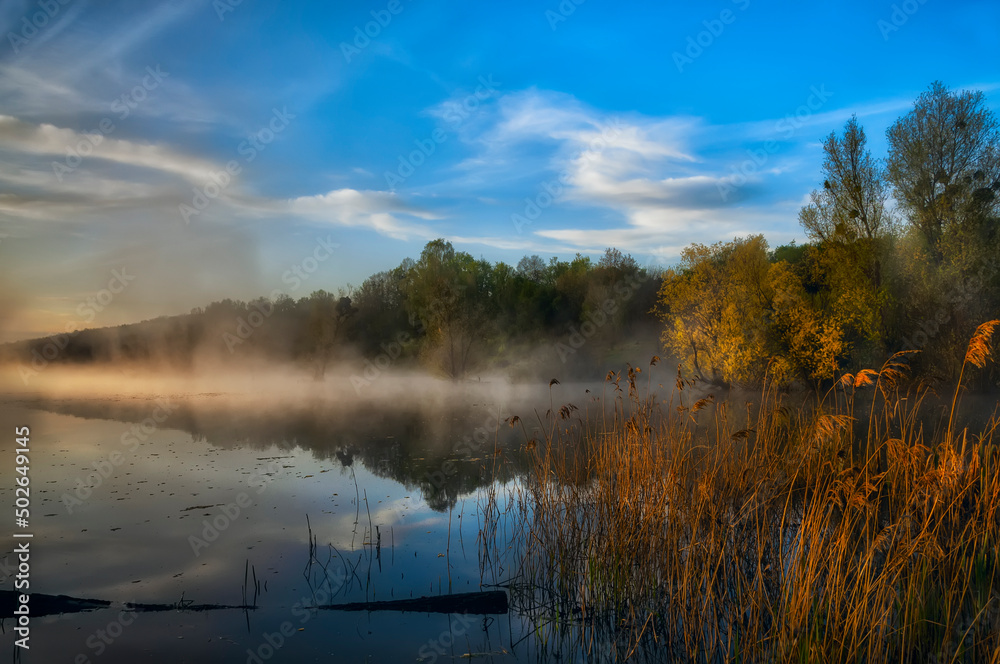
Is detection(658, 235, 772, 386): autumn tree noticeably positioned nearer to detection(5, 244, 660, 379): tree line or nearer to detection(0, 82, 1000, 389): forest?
detection(0, 82, 1000, 389): forest

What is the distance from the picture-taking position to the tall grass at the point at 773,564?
448cm

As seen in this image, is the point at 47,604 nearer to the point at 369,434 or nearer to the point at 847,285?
the point at 369,434

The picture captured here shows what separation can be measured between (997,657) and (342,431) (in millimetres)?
21163

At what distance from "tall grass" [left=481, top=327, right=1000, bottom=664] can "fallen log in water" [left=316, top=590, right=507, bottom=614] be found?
0.84ft

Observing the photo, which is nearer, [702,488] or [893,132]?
[702,488]

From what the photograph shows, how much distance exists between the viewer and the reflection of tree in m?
13.9

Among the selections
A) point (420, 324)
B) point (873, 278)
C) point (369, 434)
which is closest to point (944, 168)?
point (873, 278)

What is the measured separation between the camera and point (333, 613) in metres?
6.50

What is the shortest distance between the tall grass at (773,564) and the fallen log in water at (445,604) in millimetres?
257

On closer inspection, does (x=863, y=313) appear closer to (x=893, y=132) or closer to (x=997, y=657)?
(x=893, y=132)

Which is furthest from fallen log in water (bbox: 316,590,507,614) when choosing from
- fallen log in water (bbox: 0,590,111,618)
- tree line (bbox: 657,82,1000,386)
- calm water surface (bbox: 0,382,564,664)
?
tree line (bbox: 657,82,1000,386)

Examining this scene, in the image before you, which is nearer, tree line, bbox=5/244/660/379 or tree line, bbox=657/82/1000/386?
tree line, bbox=657/82/1000/386

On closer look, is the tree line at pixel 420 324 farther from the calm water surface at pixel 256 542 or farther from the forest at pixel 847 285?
the calm water surface at pixel 256 542

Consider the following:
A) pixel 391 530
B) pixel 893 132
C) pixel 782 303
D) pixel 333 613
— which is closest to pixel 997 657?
pixel 333 613
